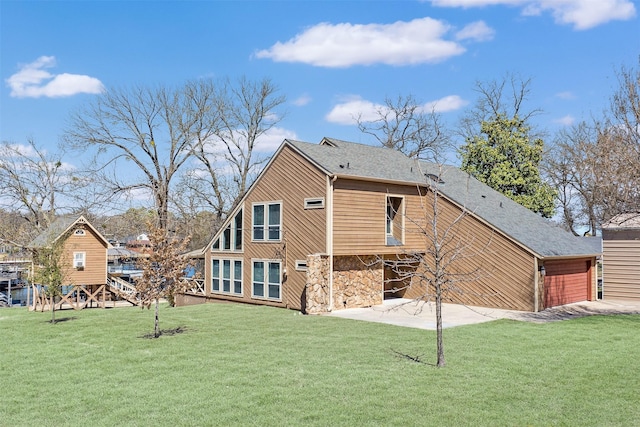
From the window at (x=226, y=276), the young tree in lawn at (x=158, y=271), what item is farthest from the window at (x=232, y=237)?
the young tree in lawn at (x=158, y=271)

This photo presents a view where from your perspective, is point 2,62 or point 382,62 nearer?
point 2,62

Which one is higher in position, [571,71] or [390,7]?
[390,7]

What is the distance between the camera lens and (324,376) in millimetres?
9461

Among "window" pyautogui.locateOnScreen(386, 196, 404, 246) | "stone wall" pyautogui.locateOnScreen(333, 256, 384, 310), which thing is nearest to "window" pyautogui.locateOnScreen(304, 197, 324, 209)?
"stone wall" pyautogui.locateOnScreen(333, 256, 384, 310)

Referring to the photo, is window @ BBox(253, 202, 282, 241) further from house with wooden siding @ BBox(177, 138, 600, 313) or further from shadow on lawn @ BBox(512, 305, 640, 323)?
shadow on lawn @ BBox(512, 305, 640, 323)

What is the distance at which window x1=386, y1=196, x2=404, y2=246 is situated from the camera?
2177 centimetres

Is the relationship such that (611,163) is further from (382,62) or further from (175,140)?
(175,140)

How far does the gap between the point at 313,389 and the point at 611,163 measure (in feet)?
37.2

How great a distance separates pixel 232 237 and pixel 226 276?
202 centimetres

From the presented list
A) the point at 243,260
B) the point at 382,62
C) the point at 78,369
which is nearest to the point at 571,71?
the point at 382,62

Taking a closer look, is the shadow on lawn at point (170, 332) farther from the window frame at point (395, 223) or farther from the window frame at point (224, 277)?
the window frame at point (395, 223)

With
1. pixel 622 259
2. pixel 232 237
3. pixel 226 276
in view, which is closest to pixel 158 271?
pixel 232 237

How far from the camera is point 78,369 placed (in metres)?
10.5

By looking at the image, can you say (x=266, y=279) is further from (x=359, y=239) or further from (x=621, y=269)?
(x=621, y=269)
